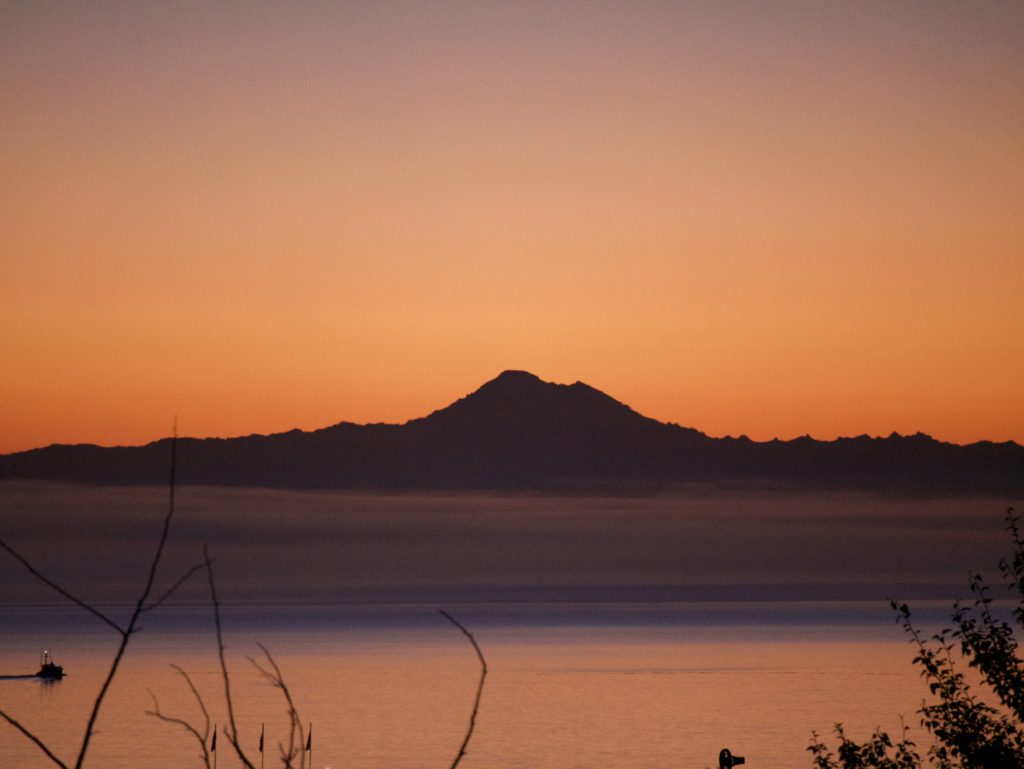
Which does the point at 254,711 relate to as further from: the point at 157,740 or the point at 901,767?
the point at 901,767

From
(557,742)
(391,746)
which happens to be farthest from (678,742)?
(391,746)

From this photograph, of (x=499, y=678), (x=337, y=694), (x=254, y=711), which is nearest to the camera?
(x=254, y=711)

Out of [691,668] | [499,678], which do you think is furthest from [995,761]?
[691,668]

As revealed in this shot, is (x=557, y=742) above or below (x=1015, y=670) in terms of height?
below

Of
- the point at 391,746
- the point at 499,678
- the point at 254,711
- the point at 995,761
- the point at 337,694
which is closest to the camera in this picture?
the point at 995,761

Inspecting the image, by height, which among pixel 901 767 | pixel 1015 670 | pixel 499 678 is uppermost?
pixel 1015 670

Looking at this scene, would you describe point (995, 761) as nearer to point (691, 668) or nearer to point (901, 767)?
point (901, 767)

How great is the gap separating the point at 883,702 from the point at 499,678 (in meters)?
58.1

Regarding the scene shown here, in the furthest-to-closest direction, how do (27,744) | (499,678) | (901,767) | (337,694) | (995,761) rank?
(499,678)
(337,694)
(27,744)
(901,767)
(995,761)

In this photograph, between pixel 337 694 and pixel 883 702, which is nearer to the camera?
pixel 883 702

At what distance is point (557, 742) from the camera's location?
107m

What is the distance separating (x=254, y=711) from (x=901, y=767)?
385 feet

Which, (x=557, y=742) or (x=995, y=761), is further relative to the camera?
(x=557, y=742)

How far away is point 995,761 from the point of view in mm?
20391
